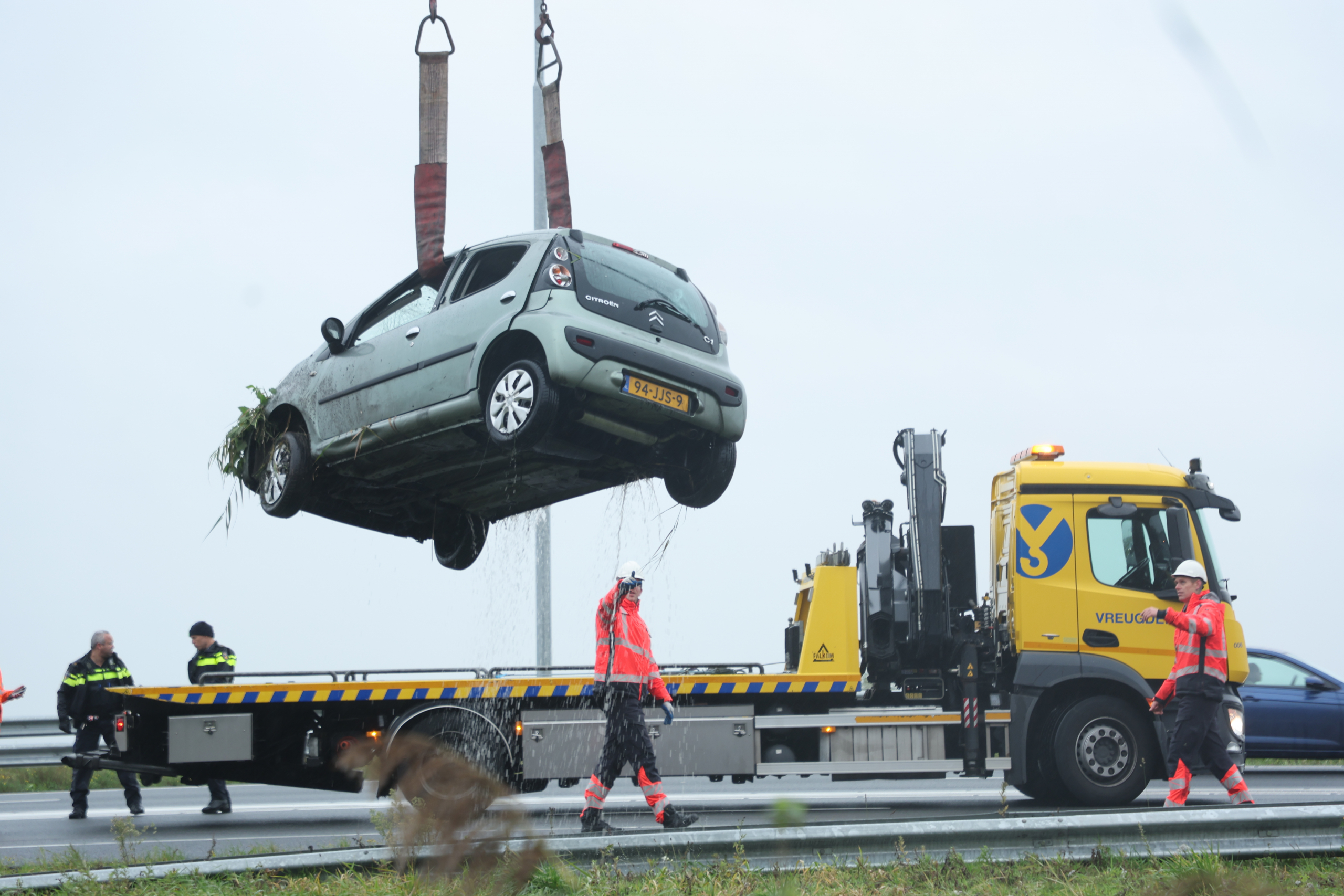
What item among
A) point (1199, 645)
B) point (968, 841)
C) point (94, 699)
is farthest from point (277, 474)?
point (1199, 645)

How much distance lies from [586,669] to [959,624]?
9.75 ft

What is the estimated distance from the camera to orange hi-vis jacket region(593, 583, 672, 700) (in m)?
8.05

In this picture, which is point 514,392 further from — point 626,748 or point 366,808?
point 366,808

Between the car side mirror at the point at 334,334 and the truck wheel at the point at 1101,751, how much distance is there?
5.85 metres

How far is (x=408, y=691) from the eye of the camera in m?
9.55

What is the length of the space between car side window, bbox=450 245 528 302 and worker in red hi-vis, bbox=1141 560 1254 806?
470 centimetres

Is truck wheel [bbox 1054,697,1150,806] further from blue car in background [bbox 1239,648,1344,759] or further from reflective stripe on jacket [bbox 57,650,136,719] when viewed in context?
reflective stripe on jacket [bbox 57,650,136,719]

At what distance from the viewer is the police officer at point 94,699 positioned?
10578 mm

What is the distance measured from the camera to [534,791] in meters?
9.99

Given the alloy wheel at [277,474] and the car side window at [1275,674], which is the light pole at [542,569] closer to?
the alloy wheel at [277,474]

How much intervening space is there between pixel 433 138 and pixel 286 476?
8.36 ft

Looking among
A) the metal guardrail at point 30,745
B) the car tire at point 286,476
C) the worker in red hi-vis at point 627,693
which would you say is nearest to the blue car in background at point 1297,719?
the worker in red hi-vis at point 627,693

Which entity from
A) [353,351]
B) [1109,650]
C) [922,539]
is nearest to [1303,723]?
[1109,650]

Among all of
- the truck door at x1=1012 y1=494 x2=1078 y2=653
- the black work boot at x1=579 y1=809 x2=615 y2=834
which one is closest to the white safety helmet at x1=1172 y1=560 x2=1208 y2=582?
the truck door at x1=1012 y1=494 x2=1078 y2=653
